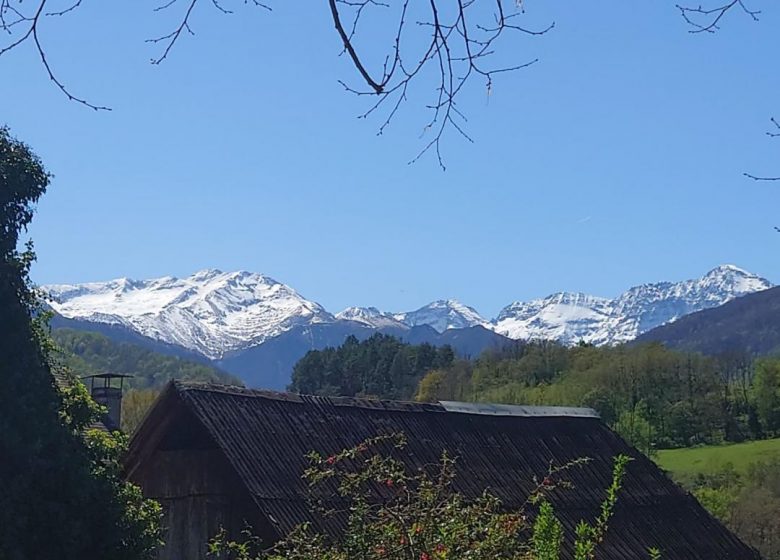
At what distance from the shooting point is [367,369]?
348 ft

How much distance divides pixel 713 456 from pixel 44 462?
206 ft

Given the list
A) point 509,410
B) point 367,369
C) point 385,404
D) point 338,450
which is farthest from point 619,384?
point 338,450

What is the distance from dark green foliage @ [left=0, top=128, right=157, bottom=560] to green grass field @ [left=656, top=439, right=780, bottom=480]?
5353 cm

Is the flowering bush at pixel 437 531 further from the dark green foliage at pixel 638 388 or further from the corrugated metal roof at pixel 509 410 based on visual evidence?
the dark green foliage at pixel 638 388

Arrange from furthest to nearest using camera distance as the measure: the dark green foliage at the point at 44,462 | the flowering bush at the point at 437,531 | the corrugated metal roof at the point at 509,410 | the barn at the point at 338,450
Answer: the corrugated metal roof at the point at 509,410, the dark green foliage at the point at 44,462, the barn at the point at 338,450, the flowering bush at the point at 437,531

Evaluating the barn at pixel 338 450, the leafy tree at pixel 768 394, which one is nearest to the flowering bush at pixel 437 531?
the barn at pixel 338 450

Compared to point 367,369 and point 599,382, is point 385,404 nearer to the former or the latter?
point 599,382

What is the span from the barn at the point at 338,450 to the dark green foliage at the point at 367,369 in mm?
84768

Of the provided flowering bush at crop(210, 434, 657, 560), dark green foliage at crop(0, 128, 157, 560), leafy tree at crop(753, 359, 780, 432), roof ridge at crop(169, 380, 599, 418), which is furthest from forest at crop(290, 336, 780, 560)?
flowering bush at crop(210, 434, 657, 560)

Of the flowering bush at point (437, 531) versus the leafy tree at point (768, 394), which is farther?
the leafy tree at point (768, 394)

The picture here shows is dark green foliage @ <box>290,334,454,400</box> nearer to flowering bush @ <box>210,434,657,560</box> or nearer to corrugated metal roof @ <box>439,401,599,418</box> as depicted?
corrugated metal roof @ <box>439,401,599,418</box>

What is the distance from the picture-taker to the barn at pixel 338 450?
12.7 m

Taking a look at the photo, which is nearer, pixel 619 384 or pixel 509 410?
pixel 509 410

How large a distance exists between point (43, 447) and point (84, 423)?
1.11m
